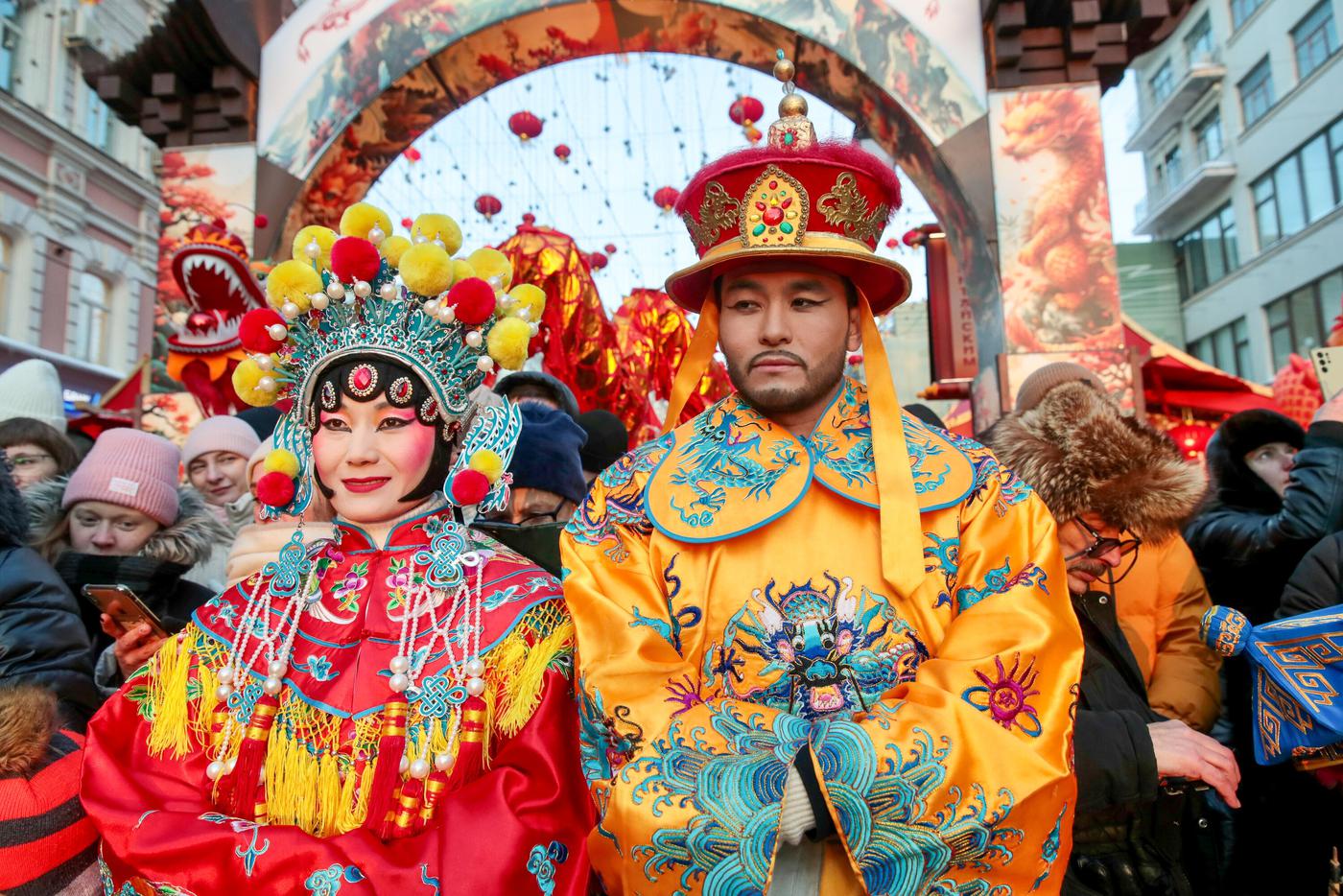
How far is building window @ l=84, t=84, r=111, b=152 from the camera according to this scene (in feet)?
56.9

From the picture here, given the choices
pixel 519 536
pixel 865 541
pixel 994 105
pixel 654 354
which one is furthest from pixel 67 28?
pixel 865 541

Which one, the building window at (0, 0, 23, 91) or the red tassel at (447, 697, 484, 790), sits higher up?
the building window at (0, 0, 23, 91)

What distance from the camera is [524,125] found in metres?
8.66

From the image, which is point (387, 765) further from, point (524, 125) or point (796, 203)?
point (524, 125)

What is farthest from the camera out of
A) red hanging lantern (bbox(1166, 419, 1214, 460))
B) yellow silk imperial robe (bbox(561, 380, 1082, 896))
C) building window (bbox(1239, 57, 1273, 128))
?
building window (bbox(1239, 57, 1273, 128))

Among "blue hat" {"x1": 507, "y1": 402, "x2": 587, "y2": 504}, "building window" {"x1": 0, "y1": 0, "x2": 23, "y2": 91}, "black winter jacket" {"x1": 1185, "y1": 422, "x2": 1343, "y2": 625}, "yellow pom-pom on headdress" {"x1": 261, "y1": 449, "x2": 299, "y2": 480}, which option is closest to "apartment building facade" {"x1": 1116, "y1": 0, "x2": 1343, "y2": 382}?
"black winter jacket" {"x1": 1185, "y1": 422, "x2": 1343, "y2": 625}

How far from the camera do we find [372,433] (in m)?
2.31

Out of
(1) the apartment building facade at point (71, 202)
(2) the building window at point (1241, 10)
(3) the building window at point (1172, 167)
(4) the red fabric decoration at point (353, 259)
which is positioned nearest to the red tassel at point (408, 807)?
(4) the red fabric decoration at point (353, 259)

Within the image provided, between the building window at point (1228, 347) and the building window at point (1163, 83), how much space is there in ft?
21.9

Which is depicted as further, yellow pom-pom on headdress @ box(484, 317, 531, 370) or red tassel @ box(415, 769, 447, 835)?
yellow pom-pom on headdress @ box(484, 317, 531, 370)

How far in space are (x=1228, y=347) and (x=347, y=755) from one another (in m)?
23.6

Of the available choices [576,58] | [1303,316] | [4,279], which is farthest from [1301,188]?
[4,279]

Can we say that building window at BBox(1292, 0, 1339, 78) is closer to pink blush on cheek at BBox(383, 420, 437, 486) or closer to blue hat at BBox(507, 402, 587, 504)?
blue hat at BBox(507, 402, 587, 504)

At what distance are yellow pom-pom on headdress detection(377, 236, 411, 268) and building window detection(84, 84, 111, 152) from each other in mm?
18130
